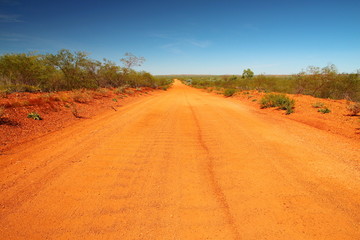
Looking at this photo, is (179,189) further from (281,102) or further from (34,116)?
(281,102)

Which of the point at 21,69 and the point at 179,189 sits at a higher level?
the point at 21,69

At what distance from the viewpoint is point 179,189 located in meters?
2.64

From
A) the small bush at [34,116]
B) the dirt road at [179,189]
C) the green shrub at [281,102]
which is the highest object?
the green shrub at [281,102]

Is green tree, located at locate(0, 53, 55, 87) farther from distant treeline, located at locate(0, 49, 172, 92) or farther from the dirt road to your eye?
the dirt road

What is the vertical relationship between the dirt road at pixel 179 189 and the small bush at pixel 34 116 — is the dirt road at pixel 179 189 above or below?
below

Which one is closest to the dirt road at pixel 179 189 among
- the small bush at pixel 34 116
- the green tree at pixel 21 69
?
the small bush at pixel 34 116

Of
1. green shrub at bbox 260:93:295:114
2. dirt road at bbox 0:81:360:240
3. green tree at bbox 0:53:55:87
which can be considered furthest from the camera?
green tree at bbox 0:53:55:87

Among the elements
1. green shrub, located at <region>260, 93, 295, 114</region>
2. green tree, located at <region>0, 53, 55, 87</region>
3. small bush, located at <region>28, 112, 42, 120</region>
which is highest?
green tree, located at <region>0, 53, 55, 87</region>

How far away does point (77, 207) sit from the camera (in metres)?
2.24

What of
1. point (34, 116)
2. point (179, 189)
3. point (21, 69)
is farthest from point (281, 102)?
point (21, 69)

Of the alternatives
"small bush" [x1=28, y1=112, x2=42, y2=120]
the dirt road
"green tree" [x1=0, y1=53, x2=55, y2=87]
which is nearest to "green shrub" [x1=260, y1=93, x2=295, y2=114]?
the dirt road

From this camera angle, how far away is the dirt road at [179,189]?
6.48ft

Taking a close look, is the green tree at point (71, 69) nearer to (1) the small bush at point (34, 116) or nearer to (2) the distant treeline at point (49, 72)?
(2) the distant treeline at point (49, 72)

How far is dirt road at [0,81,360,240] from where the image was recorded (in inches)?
77.8
